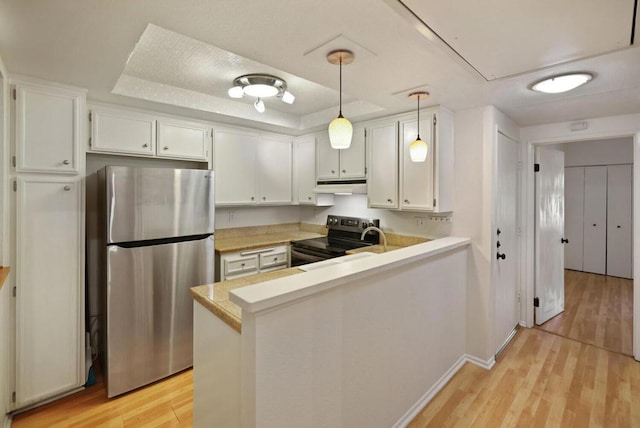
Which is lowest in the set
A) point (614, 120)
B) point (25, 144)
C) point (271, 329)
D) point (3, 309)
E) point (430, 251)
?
point (3, 309)

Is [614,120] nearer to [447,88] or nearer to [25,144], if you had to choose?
[447,88]

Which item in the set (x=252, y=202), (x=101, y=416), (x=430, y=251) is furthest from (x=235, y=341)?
(x=252, y=202)

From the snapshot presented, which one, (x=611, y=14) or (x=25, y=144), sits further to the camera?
(x=25, y=144)

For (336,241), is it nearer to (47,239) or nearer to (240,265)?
(240,265)

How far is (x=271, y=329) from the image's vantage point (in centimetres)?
118

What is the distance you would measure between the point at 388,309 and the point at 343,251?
4.25ft

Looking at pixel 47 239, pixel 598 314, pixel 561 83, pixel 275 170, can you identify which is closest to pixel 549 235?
pixel 598 314

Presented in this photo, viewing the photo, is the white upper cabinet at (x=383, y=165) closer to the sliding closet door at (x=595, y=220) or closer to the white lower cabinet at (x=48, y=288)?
the white lower cabinet at (x=48, y=288)

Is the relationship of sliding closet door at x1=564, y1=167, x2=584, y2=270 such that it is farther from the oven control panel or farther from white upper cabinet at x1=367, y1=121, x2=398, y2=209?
white upper cabinet at x1=367, y1=121, x2=398, y2=209

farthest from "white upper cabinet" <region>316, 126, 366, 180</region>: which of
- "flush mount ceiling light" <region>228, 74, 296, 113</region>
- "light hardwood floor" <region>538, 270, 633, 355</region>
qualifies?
"light hardwood floor" <region>538, 270, 633, 355</region>

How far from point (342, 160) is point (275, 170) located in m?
0.88

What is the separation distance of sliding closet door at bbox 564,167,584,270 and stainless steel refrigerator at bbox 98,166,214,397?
244 inches

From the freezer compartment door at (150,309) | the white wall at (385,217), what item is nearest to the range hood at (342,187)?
the white wall at (385,217)

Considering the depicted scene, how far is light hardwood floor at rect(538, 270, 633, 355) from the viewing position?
308 cm
